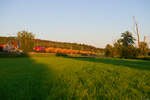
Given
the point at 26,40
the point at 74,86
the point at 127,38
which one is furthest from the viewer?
the point at 127,38

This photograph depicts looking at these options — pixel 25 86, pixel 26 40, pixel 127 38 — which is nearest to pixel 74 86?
pixel 25 86

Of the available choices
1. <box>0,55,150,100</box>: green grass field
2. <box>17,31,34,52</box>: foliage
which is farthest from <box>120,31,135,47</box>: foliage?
<box>0,55,150,100</box>: green grass field

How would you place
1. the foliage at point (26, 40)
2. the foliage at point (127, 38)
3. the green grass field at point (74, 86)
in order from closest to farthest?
1. the green grass field at point (74, 86)
2. the foliage at point (26, 40)
3. the foliage at point (127, 38)

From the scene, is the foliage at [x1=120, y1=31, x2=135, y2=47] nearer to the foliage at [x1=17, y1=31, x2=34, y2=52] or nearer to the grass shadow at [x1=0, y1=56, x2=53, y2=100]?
the foliage at [x1=17, y1=31, x2=34, y2=52]

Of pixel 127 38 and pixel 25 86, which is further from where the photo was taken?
pixel 127 38

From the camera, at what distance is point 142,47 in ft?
87.5

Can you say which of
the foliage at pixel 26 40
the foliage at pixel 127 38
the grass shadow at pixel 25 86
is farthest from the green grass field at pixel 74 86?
the foliage at pixel 127 38

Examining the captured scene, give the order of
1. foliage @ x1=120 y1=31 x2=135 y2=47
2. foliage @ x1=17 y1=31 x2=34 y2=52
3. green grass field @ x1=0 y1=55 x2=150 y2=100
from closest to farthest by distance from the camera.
→ green grass field @ x1=0 y1=55 x2=150 y2=100 < foliage @ x1=17 y1=31 x2=34 y2=52 < foliage @ x1=120 y1=31 x2=135 y2=47

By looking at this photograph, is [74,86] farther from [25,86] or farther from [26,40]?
[26,40]


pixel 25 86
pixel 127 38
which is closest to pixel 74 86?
pixel 25 86

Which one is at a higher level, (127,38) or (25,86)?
(127,38)

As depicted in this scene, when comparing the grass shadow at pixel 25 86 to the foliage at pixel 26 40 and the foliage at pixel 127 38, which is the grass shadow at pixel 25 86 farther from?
the foliage at pixel 127 38

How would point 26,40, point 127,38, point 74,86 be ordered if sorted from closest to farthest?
point 74,86 < point 26,40 < point 127,38

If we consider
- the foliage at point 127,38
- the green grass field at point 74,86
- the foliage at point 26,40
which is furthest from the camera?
the foliage at point 127,38
